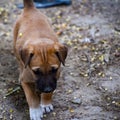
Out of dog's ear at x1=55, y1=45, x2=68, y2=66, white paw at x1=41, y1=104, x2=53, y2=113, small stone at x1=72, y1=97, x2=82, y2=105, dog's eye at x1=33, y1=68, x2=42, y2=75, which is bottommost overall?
small stone at x1=72, y1=97, x2=82, y2=105

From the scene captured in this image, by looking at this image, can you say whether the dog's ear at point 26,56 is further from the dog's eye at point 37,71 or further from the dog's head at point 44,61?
the dog's eye at point 37,71

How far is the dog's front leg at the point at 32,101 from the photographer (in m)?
4.23

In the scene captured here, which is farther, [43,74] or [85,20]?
[85,20]

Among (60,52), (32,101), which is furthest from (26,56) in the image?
(32,101)

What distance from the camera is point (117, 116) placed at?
431 cm

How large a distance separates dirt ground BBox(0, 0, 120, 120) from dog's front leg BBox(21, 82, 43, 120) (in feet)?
0.38

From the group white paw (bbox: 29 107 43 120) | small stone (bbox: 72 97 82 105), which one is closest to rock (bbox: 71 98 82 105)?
small stone (bbox: 72 97 82 105)

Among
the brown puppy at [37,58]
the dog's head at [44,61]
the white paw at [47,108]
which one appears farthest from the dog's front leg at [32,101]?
the dog's head at [44,61]

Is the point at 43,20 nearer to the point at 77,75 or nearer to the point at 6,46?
the point at 77,75

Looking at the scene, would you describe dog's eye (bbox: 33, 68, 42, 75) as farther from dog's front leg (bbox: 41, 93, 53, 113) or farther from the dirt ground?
the dirt ground

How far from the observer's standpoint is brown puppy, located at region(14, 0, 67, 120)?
383 centimetres

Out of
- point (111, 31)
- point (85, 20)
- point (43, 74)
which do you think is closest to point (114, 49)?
point (111, 31)

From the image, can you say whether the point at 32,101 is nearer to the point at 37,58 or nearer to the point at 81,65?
the point at 37,58

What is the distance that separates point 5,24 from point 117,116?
2.93m
